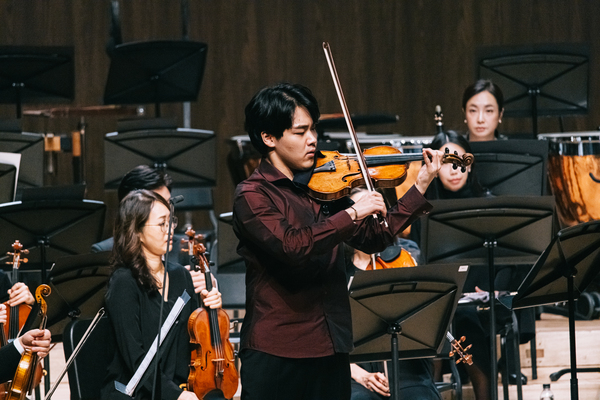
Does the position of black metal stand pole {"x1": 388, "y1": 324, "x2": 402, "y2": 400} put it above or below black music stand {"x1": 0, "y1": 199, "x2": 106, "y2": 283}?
below

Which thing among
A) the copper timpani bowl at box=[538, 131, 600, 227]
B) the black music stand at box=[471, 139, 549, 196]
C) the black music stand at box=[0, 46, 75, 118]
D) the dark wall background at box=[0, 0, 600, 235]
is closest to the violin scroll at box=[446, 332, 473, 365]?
the black music stand at box=[471, 139, 549, 196]

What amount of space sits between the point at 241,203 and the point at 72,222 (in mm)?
1714

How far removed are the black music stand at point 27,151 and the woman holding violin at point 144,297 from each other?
5.88 feet

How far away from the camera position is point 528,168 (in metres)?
4.06

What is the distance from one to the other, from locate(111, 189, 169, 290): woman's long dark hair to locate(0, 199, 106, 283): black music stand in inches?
22.8

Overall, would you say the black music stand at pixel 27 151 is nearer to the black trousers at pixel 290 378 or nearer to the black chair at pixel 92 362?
the black chair at pixel 92 362

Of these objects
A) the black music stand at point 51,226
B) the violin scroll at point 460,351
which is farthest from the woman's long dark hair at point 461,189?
the black music stand at point 51,226

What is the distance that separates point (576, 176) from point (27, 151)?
9.94 ft

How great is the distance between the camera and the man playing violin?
2215mm

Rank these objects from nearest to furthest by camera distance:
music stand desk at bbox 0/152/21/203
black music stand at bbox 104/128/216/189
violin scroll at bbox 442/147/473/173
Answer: violin scroll at bbox 442/147/473/173 → music stand desk at bbox 0/152/21/203 → black music stand at bbox 104/128/216/189

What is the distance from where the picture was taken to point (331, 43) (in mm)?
7090

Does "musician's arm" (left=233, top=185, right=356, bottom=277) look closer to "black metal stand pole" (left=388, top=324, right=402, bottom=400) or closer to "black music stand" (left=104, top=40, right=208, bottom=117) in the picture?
"black metal stand pole" (left=388, top=324, right=402, bottom=400)

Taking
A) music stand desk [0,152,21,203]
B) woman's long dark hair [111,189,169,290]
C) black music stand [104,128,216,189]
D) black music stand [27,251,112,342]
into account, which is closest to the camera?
woman's long dark hair [111,189,169,290]

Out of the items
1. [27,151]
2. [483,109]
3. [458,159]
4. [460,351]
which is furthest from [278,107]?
[27,151]
